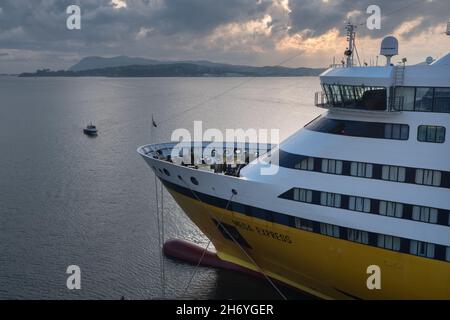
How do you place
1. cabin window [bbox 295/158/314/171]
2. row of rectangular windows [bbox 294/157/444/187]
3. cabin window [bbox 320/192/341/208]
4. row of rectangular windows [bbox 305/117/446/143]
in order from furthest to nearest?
cabin window [bbox 295/158/314/171], cabin window [bbox 320/192/341/208], row of rectangular windows [bbox 305/117/446/143], row of rectangular windows [bbox 294/157/444/187]

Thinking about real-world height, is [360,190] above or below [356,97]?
below

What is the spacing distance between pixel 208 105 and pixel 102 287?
85453 mm

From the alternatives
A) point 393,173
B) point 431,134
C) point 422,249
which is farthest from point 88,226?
point 431,134

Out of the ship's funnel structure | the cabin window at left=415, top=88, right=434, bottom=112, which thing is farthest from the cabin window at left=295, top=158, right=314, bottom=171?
the ship's funnel structure

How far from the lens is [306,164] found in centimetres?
1630

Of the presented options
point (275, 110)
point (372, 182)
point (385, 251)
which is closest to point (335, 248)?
point (385, 251)

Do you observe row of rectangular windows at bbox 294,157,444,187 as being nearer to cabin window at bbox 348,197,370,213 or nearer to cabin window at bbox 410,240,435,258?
cabin window at bbox 348,197,370,213

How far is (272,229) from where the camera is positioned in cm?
1677

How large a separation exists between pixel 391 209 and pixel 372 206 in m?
0.61

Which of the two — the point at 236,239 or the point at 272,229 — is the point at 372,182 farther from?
the point at 236,239

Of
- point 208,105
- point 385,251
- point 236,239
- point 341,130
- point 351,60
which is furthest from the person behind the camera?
point 208,105

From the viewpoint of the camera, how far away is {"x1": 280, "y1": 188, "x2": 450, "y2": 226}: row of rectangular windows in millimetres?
14406

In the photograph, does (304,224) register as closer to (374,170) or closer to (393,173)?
(374,170)
